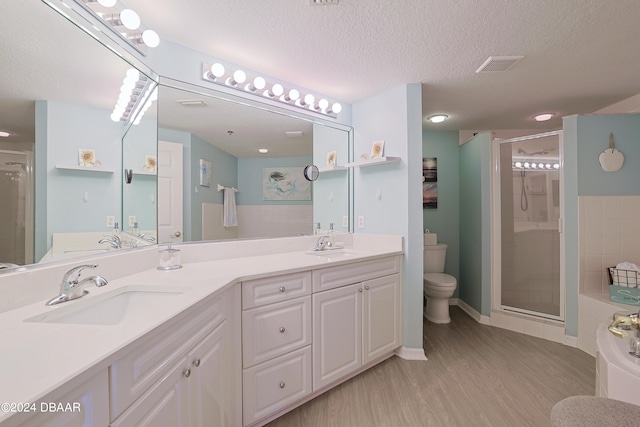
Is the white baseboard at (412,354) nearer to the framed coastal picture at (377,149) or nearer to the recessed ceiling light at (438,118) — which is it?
the framed coastal picture at (377,149)

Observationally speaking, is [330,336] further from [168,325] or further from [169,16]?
[169,16]

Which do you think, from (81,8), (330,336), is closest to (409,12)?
(81,8)

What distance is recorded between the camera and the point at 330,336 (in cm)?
176

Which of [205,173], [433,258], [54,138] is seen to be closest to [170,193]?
[205,173]

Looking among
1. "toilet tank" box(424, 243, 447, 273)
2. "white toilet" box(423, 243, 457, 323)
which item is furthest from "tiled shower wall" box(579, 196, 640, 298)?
"toilet tank" box(424, 243, 447, 273)

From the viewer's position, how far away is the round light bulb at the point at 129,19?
1291 millimetres

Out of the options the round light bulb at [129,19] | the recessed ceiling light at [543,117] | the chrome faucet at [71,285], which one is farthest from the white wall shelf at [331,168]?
the recessed ceiling light at [543,117]

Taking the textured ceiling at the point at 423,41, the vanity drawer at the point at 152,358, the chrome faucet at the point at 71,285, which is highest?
the textured ceiling at the point at 423,41

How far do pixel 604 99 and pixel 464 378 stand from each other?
2845mm

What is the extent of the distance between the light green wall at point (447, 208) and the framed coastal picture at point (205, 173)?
2.72 metres

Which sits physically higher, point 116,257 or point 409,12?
point 409,12

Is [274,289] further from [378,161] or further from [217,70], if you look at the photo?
[217,70]

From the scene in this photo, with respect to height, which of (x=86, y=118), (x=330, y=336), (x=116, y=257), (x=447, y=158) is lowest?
(x=330, y=336)

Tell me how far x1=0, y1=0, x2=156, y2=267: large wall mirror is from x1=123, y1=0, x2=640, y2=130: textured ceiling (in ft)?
1.50
